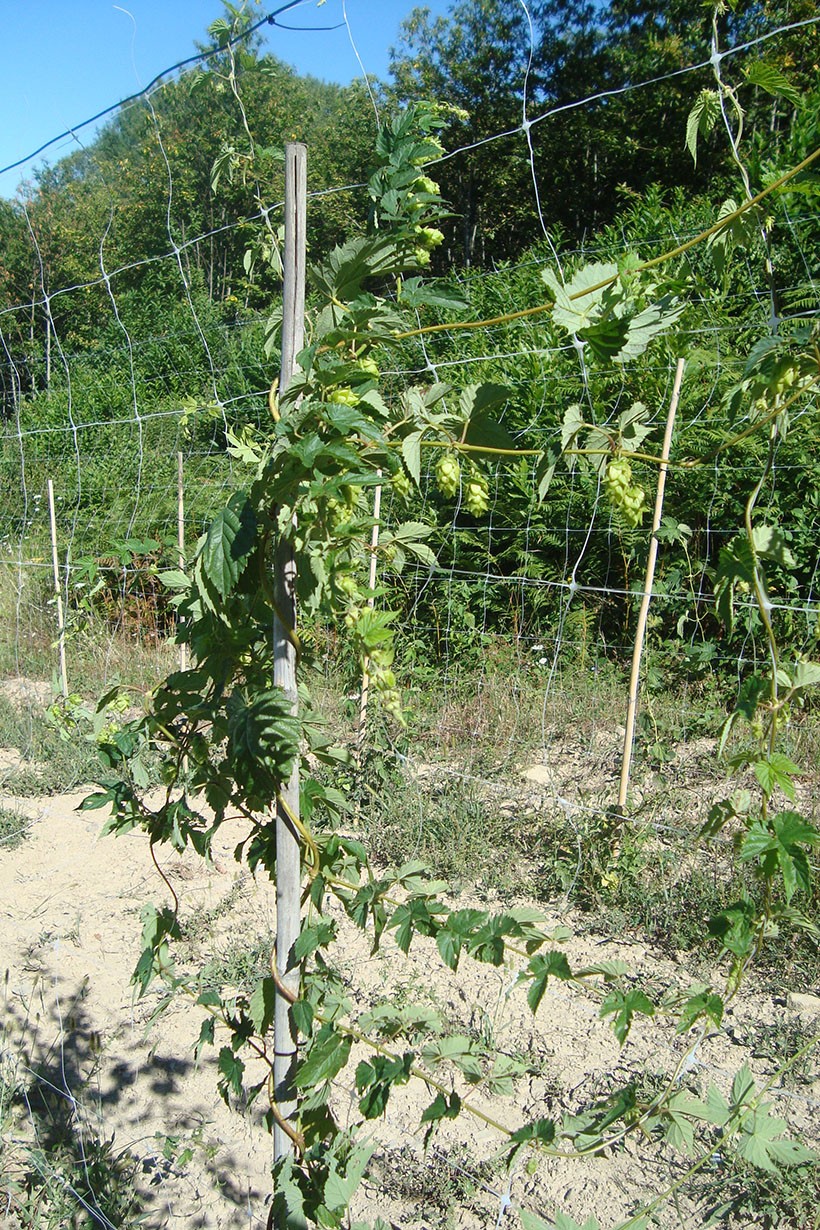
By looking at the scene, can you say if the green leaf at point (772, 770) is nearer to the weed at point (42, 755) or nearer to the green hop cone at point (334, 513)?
the green hop cone at point (334, 513)

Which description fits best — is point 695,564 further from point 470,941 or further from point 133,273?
point 133,273

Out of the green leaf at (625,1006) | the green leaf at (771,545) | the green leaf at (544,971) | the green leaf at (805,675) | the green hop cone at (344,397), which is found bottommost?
the green leaf at (625,1006)

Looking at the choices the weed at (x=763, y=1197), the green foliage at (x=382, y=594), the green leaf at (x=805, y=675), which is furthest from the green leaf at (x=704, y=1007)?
the weed at (x=763, y=1197)

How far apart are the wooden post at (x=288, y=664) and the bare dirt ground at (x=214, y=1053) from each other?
0.44m

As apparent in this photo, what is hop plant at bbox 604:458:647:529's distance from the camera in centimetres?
107

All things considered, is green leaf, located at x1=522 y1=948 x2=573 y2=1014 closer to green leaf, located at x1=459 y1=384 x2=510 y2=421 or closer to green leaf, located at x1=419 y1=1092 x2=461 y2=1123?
green leaf, located at x1=419 y1=1092 x2=461 y2=1123

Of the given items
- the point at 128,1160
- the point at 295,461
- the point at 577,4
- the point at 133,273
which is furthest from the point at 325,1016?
the point at 577,4

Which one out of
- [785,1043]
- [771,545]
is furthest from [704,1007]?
[785,1043]

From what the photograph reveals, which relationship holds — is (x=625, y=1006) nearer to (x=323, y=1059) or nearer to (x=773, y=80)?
(x=323, y=1059)

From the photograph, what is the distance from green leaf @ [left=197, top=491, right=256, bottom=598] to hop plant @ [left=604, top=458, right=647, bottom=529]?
0.44m

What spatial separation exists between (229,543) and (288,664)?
0.23 m

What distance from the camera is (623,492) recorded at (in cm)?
108

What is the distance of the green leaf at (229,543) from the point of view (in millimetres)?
1100

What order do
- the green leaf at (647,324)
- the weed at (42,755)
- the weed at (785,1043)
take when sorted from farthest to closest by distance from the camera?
the weed at (42,755) → the weed at (785,1043) → the green leaf at (647,324)
